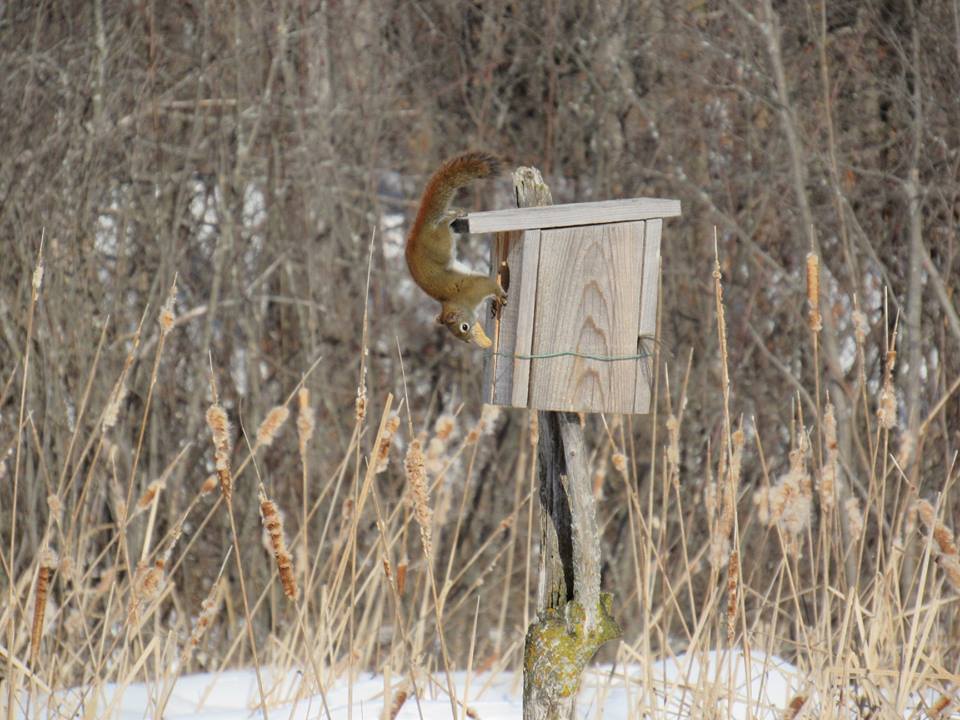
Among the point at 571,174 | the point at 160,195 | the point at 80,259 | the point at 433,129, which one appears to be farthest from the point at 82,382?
the point at 571,174

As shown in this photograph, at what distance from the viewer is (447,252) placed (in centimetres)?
213

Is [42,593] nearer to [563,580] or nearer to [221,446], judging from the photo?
[221,446]

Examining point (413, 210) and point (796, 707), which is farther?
point (413, 210)

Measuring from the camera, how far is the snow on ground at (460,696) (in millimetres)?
2504

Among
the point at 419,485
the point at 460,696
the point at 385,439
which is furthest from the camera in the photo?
the point at 460,696

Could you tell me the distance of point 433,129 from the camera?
5133 mm

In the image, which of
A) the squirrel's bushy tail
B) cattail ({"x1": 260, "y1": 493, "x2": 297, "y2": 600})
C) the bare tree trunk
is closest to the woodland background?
the bare tree trunk

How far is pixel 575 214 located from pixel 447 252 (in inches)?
9.6

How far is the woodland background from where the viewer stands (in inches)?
164

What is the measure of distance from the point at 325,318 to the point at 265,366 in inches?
13.4

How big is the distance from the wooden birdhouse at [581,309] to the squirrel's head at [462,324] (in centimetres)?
9

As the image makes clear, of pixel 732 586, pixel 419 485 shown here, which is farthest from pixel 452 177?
pixel 732 586

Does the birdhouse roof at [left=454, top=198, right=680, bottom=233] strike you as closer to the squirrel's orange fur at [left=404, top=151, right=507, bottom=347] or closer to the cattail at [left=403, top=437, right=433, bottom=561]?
the squirrel's orange fur at [left=404, top=151, right=507, bottom=347]

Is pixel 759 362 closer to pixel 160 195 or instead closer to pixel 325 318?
pixel 325 318
